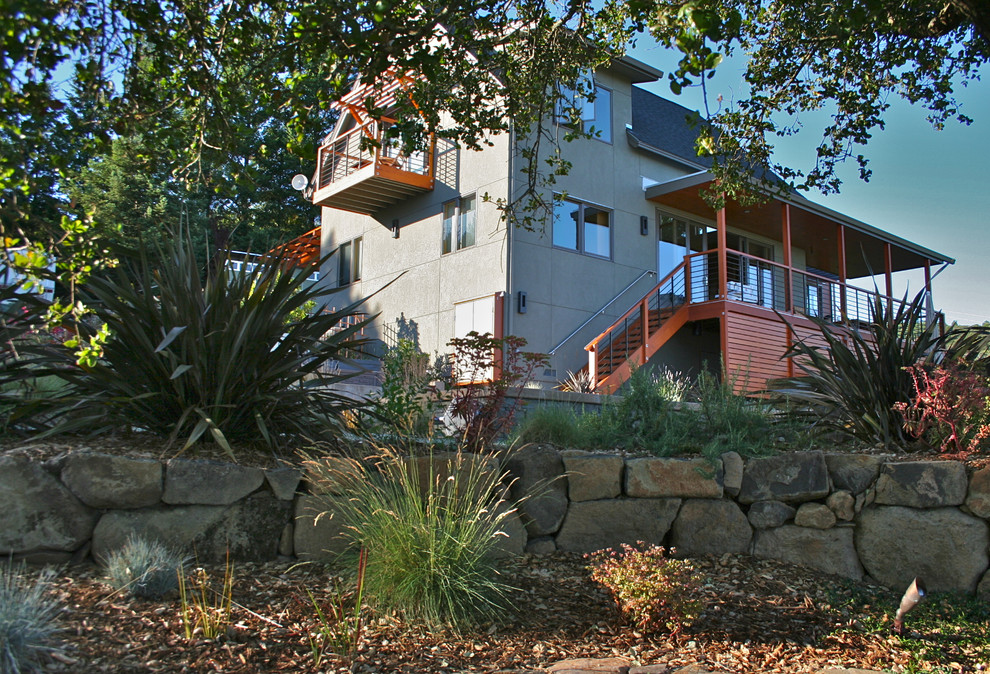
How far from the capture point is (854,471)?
221 inches

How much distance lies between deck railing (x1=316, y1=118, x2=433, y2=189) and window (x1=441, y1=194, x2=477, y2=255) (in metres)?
1.09

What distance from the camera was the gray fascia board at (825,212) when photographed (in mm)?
14383

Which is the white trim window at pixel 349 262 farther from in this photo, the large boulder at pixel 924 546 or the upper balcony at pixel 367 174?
the large boulder at pixel 924 546

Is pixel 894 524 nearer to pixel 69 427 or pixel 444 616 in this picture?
pixel 444 616

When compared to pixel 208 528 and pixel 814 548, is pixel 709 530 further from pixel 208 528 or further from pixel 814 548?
pixel 208 528

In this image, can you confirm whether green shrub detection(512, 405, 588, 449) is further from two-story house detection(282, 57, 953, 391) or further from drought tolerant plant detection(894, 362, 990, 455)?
two-story house detection(282, 57, 953, 391)

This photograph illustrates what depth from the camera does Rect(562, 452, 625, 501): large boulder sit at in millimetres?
5660

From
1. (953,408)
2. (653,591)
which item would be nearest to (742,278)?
(953,408)

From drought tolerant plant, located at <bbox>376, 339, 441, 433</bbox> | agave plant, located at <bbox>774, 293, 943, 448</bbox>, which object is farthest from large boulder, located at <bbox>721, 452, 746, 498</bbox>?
drought tolerant plant, located at <bbox>376, 339, 441, 433</bbox>

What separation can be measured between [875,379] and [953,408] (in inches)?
31.0

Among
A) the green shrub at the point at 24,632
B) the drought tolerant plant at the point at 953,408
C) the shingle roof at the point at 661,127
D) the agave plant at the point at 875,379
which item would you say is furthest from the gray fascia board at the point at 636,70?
the green shrub at the point at 24,632

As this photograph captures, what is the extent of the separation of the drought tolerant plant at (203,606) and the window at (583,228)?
10.8m

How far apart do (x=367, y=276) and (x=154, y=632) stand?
13.9 m

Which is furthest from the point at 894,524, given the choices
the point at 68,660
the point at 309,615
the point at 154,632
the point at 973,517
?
the point at 68,660
